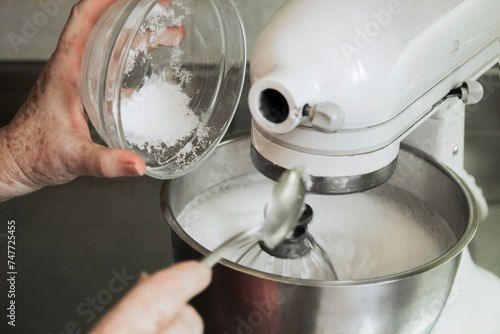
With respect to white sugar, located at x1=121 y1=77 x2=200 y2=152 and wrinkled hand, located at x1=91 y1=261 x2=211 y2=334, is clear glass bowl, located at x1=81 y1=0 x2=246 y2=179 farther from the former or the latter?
wrinkled hand, located at x1=91 y1=261 x2=211 y2=334

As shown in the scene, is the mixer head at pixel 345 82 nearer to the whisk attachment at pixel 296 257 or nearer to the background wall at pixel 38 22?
the whisk attachment at pixel 296 257

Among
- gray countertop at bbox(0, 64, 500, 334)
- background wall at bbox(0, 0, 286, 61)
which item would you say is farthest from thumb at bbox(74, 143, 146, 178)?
background wall at bbox(0, 0, 286, 61)

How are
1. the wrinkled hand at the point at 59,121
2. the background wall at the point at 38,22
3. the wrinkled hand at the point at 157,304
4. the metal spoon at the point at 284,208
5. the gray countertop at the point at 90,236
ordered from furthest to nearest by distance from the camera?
1. the background wall at the point at 38,22
2. the gray countertop at the point at 90,236
3. the wrinkled hand at the point at 59,121
4. the metal spoon at the point at 284,208
5. the wrinkled hand at the point at 157,304

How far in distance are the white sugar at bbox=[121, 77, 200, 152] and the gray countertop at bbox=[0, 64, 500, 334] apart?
0.84 ft

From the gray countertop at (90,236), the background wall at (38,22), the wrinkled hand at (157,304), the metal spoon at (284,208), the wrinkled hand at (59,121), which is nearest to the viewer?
the wrinkled hand at (157,304)

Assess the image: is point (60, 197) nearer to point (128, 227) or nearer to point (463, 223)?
point (128, 227)

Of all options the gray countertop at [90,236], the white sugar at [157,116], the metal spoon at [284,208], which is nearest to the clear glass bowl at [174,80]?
the white sugar at [157,116]

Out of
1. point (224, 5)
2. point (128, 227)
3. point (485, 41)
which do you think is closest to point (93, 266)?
point (128, 227)

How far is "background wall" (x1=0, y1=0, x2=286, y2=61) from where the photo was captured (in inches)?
33.3

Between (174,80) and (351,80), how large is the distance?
200 mm

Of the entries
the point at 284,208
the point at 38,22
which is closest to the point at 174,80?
the point at 284,208

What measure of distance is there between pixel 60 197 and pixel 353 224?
1.40ft

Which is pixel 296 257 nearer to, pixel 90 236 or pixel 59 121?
pixel 59 121

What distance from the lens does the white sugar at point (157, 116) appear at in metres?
0.49
